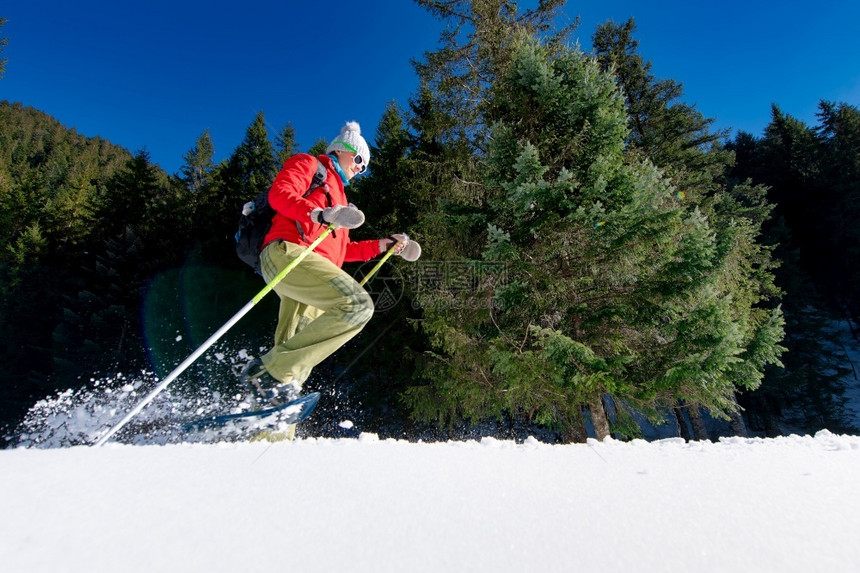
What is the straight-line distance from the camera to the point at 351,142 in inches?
136

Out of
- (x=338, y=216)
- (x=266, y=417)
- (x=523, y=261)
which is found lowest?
(x=266, y=417)

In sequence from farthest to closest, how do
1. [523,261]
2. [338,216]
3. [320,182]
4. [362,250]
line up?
[523,261], [362,250], [320,182], [338,216]

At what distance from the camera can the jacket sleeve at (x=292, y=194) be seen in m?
2.88

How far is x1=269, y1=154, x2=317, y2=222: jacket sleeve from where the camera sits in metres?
2.88

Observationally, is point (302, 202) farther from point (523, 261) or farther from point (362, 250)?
point (523, 261)

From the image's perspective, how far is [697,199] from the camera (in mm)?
10469

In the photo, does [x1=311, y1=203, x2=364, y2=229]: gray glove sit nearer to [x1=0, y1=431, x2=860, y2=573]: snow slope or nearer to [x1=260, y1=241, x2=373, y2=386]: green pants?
[x1=260, y1=241, x2=373, y2=386]: green pants

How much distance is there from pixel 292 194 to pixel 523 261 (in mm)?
3837

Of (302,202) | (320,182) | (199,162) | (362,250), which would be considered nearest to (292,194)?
(302,202)

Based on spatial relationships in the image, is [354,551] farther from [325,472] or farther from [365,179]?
[365,179]

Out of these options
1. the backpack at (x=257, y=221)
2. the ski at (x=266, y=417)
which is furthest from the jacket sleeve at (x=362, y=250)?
the ski at (x=266, y=417)

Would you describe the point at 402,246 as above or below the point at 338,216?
above

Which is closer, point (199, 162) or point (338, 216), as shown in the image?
point (338, 216)

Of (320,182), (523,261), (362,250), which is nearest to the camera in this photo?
(320,182)
